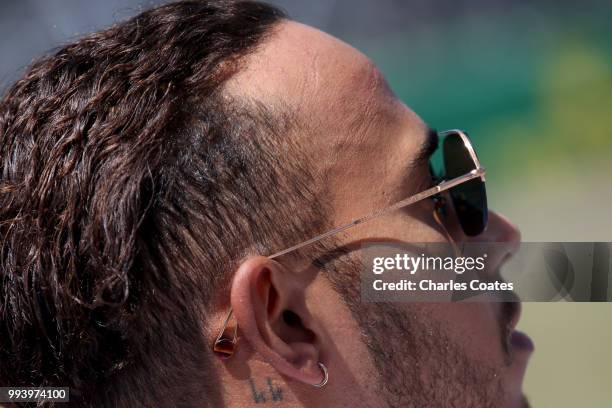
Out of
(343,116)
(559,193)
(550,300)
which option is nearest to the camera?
(343,116)

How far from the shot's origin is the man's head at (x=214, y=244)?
96 cm

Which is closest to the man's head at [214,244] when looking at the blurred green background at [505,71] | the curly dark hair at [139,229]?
the curly dark hair at [139,229]

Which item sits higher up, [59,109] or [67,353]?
[59,109]

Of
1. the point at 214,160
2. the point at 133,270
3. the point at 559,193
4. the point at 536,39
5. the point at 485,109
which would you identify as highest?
the point at 214,160

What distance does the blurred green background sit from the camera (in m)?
2.17

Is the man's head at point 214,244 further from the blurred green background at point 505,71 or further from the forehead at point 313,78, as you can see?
the blurred green background at point 505,71

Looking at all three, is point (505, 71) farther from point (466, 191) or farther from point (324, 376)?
point (324, 376)

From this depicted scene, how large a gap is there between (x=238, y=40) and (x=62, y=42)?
444mm

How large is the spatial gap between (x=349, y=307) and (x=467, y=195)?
1.01 feet

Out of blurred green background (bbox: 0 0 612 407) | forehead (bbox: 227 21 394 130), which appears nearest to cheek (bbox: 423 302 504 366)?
forehead (bbox: 227 21 394 130)

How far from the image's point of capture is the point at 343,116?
106 centimetres

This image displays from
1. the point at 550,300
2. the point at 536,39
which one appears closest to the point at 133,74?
the point at 550,300

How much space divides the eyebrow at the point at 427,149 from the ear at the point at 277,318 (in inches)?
11.6

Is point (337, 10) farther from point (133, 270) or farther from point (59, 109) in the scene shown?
point (133, 270)
